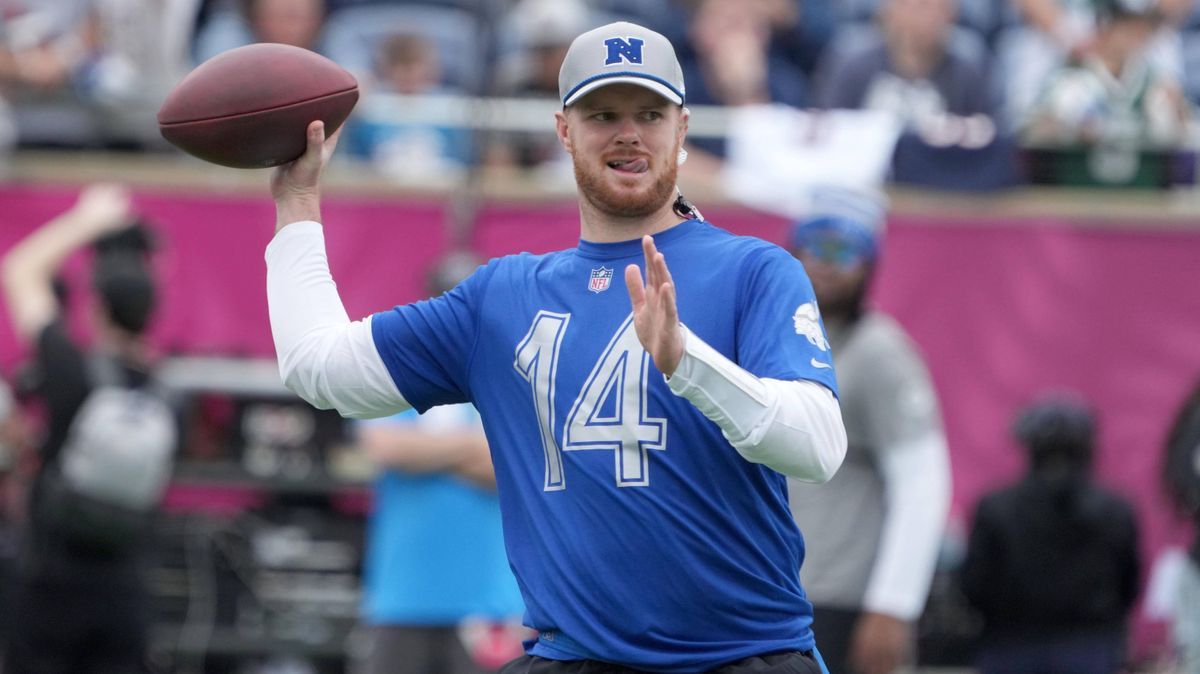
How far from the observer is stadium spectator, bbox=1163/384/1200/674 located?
7.85 metres

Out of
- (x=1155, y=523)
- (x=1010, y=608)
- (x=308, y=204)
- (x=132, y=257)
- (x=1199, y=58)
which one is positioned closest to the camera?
(x=308, y=204)

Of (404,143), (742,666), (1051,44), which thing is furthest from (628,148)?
(1051,44)

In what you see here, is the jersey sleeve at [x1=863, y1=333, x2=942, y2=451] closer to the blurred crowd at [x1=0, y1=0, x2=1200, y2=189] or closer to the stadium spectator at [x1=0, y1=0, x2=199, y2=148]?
the blurred crowd at [x1=0, y1=0, x2=1200, y2=189]

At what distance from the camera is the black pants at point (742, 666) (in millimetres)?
3688

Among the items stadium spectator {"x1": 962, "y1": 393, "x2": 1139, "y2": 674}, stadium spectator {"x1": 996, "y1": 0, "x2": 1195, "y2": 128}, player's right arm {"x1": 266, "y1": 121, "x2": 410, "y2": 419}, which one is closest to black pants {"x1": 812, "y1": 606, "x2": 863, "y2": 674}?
stadium spectator {"x1": 962, "y1": 393, "x2": 1139, "y2": 674}

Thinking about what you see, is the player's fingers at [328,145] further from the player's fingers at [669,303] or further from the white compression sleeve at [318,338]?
the player's fingers at [669,303]

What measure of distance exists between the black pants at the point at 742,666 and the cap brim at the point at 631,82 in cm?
110

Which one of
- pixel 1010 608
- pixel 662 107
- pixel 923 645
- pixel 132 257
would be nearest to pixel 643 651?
pixel 662 107

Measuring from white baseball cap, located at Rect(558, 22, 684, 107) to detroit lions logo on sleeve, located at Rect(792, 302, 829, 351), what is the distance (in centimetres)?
49

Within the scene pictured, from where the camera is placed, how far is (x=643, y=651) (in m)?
3.68

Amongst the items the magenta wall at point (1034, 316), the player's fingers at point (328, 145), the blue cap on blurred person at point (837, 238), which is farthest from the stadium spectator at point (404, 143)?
the player's fingers at point (328, 145)

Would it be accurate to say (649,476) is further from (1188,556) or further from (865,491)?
(1188,556)

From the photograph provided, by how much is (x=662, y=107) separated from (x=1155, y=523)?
6.26 meters

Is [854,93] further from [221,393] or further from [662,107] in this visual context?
[662,107]
